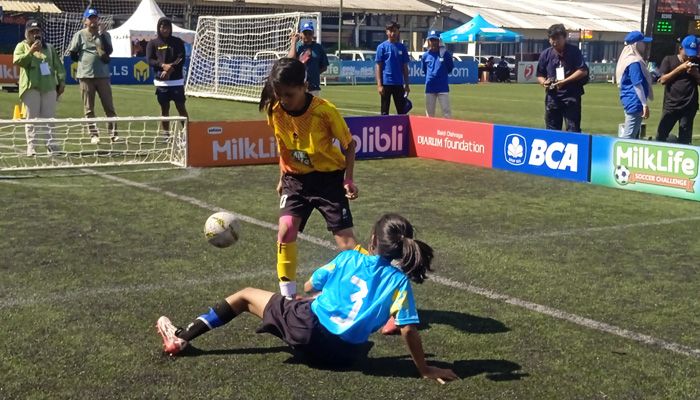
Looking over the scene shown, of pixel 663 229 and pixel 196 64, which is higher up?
pixel 196 64

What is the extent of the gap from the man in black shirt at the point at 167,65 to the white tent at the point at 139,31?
24.6 meters

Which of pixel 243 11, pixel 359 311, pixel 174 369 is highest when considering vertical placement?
pixel 243 11

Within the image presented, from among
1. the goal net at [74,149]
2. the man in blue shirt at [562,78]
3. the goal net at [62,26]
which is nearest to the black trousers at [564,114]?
the man in blue shirt at [562,78]

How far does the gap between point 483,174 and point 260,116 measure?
8742 millimetres

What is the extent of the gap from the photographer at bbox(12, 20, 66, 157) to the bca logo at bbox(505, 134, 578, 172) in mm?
6705

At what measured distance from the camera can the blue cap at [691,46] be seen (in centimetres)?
1333

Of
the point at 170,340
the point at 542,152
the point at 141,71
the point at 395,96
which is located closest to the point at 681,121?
the point at 542,152

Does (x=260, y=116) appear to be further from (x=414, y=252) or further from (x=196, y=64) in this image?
(x=414, y=252)

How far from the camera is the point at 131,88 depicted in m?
32.1

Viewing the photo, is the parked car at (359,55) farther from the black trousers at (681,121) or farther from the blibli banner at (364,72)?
the black trousers at (681,121)

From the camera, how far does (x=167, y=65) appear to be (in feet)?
47.4

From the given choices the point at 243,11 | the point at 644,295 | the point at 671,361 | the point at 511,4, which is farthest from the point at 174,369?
the point at 511,4

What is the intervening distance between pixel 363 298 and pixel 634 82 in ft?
30.0

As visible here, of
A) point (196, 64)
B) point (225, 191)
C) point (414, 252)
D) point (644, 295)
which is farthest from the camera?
point (196, 64)
